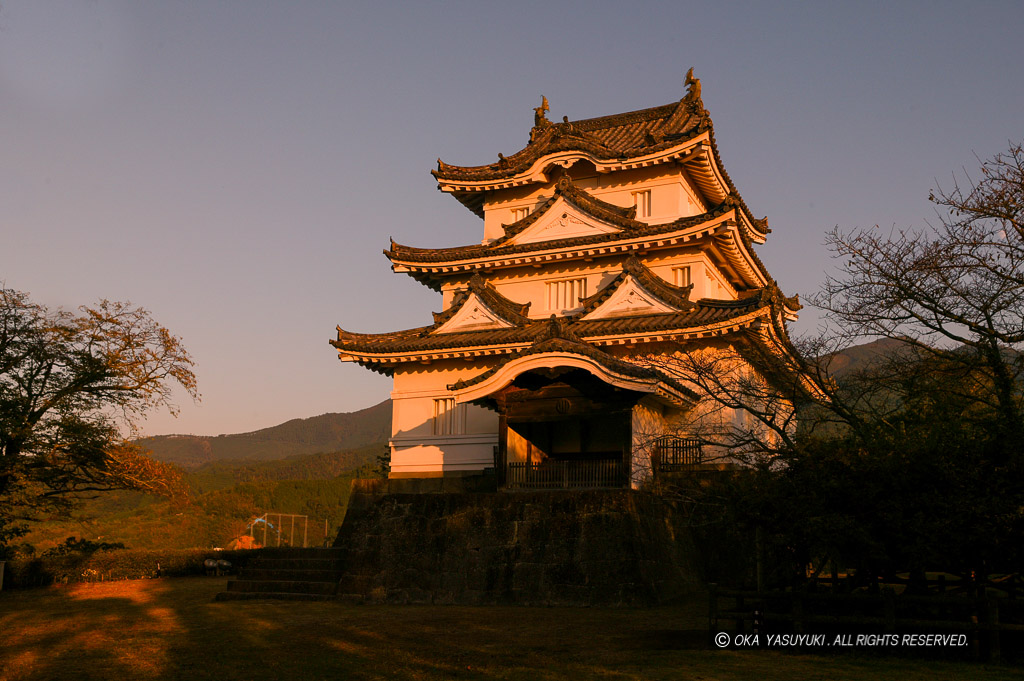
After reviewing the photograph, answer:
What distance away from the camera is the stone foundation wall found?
17.1m

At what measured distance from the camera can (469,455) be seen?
24719 mm

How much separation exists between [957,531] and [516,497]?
1004cm

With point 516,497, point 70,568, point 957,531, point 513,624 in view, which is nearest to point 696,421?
point 516,497

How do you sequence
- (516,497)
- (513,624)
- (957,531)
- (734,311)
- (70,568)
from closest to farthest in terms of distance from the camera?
(957,531) < (513,624) < (516,497) < (734,311) < (70,568)

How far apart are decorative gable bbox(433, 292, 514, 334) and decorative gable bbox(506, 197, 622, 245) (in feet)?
7.71

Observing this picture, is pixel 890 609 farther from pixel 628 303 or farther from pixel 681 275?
pixel 681 275

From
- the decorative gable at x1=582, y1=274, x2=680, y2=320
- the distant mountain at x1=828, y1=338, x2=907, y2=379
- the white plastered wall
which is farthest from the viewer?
the white plastered wall

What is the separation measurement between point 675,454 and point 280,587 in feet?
32.2

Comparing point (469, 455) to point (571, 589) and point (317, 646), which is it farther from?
point (317, 646)

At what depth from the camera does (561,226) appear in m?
26.3

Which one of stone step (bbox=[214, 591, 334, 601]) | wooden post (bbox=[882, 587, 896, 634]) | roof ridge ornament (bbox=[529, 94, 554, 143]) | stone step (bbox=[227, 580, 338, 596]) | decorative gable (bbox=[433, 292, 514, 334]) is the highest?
roof ridge ornament (bbox=[529, 94, 554, 143])

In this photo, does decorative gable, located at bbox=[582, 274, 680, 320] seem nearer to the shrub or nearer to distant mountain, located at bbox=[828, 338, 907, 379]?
distant mountain, located at bbox=[828, 338, 907, 379]

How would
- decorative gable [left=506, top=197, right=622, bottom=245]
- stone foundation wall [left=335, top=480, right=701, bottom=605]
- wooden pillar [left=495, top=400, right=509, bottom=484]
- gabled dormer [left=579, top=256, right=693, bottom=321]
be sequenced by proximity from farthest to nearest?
decorative gable [left=506, top=197, right=622, bottom=245]
gabled dormer [left=579, top=256, right=693, bottom=321]
wooden pillar [left=495, top=400, right=509, bottom=484]
stone foundation wall [left=335, top=480, right=701, bottom=605]

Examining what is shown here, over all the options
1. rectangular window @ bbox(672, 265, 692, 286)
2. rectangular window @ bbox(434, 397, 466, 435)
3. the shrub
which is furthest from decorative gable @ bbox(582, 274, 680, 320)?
the shrub
